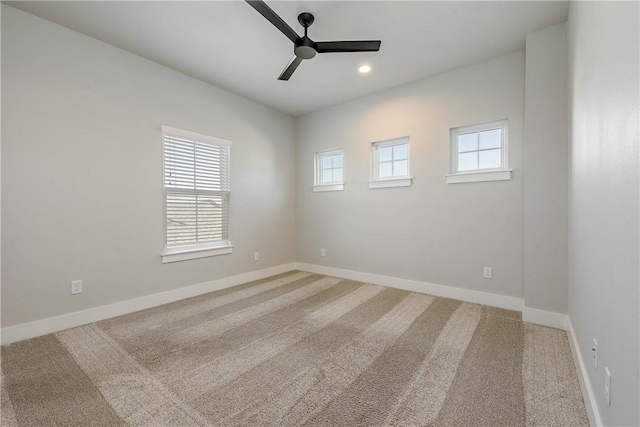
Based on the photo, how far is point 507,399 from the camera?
1.52m

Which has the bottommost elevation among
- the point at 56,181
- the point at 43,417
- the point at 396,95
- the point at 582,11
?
the point at 43,417

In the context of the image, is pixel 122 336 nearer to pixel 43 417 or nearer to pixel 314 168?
pixel 43 417

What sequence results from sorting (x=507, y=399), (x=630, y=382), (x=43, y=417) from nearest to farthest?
1. (x=630, y=382)
2. (x=43, y=417)
3. (x=507, y=399)

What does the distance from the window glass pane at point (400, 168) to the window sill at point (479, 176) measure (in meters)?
0.59

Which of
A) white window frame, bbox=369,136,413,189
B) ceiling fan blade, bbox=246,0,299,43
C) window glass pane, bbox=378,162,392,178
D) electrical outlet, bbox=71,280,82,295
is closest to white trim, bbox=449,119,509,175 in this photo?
white window frame, bbox=369,136,413,189

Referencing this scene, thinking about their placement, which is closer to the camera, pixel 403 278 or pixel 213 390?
pixel 213 390

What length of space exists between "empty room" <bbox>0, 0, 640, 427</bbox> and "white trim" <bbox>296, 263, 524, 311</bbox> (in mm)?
23

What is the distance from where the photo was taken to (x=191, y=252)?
331 cm

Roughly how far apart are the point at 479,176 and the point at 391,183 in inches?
41.1

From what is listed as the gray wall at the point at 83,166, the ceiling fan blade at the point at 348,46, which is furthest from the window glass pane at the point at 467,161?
the gray wall at the point at 83,166

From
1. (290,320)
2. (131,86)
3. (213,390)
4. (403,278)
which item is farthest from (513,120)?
(131,86)

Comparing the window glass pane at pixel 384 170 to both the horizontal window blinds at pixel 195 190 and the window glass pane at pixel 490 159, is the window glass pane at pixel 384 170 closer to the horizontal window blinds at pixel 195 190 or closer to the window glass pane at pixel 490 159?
the window glass pane at pixel 490 159

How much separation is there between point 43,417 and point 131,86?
2853mm

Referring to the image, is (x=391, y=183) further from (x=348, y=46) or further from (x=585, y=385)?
(x=585, y=385)
